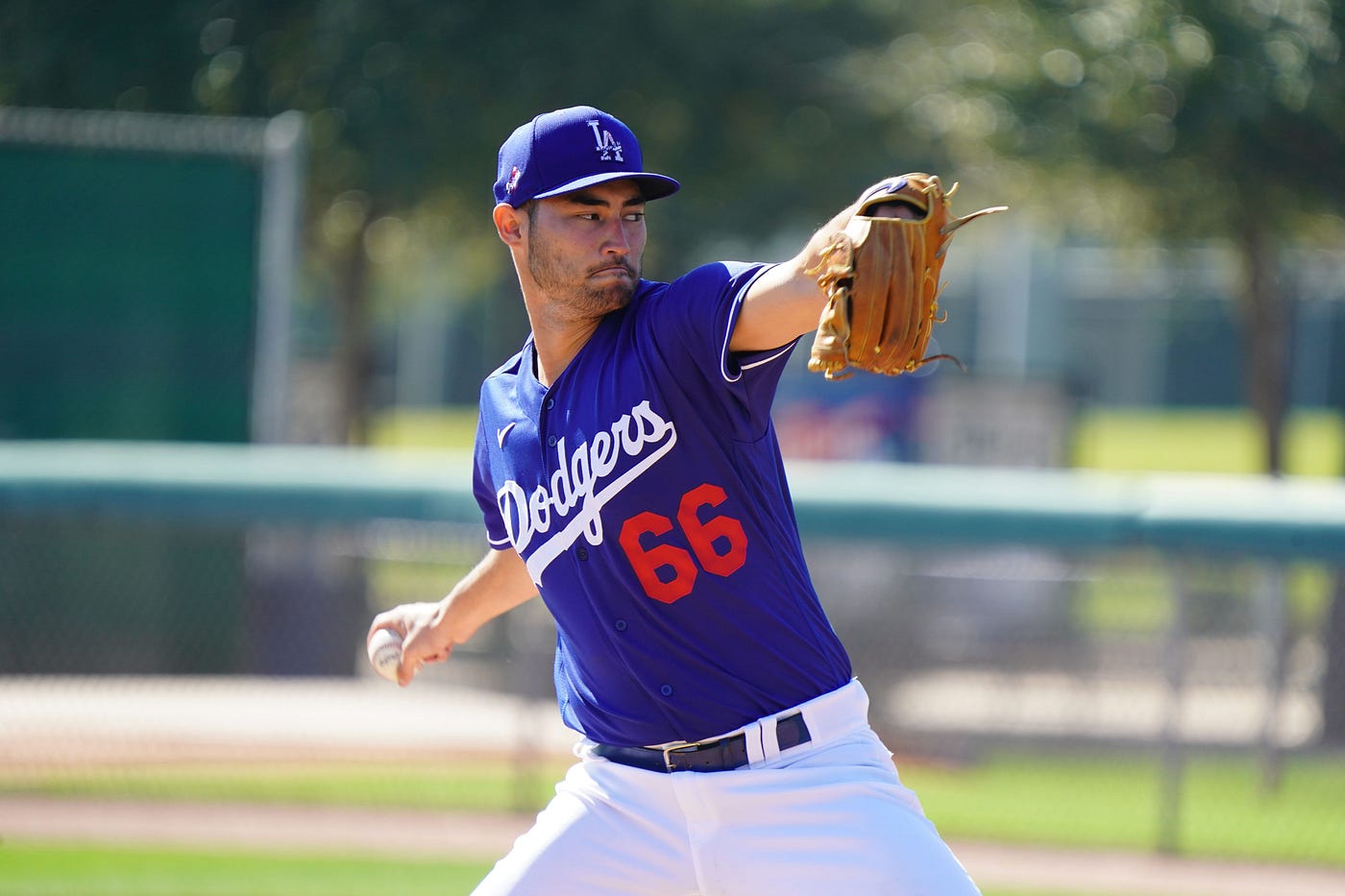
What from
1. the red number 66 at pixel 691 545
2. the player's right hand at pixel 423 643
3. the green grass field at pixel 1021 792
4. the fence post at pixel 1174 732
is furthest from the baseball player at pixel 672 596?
the green grass field at pixel 1021 792

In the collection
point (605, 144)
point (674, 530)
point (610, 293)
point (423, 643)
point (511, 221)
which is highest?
point (605, 144)

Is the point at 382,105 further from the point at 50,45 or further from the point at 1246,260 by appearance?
the point at 1246,260

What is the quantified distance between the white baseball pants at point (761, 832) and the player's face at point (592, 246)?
759 millimetres

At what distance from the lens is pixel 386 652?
3.03m

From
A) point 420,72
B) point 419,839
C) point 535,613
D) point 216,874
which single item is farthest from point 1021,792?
point 420,72

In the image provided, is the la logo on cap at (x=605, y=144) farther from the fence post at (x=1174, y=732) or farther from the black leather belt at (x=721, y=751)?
the fence post at (x=1174, y=732)

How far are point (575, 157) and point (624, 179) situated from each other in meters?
0.10

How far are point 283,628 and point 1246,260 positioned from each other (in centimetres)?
531

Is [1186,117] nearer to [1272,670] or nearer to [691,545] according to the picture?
[1272,670]

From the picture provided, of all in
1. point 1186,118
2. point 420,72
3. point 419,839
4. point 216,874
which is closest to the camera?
point 216,874

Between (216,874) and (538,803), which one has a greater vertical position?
(538,803)

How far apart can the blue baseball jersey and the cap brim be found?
17cm

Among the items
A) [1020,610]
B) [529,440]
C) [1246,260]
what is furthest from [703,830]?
[1246,260]

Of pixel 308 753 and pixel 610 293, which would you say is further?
pixel 308 753
